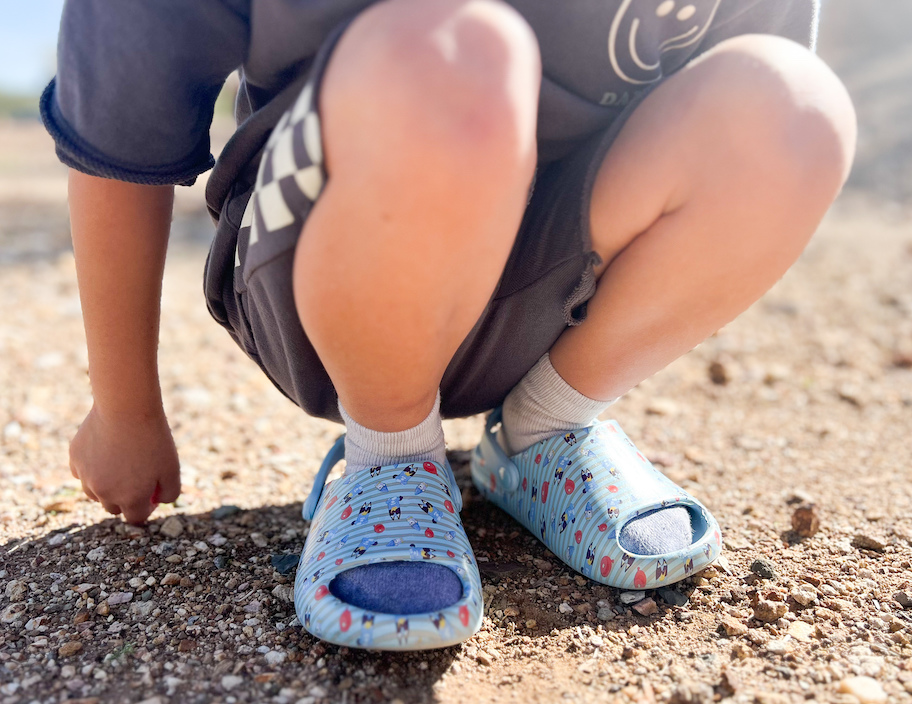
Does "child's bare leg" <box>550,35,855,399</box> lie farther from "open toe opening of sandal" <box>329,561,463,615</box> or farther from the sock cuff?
"open toe opening of sandal" <box>329,561,463,615</box>

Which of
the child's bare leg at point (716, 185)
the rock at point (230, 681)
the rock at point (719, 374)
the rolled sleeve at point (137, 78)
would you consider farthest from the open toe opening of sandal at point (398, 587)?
the rock at point (719, 374)

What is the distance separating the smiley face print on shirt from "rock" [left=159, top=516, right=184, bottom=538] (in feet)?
2.34

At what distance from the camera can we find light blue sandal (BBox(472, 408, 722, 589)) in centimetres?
80

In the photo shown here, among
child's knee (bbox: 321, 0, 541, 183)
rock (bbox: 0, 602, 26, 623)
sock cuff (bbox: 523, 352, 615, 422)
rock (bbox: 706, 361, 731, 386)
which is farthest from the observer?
rock (bbox: 706, 361, 731, 386)

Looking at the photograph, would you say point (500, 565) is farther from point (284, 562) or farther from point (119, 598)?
point (119, 598)

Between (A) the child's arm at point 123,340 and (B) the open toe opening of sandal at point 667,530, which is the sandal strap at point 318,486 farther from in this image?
(B) the open toe opening of sandal at point 667,530

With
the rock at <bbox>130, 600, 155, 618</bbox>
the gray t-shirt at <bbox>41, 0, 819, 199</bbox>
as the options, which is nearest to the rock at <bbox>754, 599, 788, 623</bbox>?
the gray t-shirt at <bbox>41, 0, 819, 199</bbox>

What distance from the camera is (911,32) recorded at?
5559 mm

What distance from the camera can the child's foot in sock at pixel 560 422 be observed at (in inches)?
31.9

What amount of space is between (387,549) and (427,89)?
15.7 inches

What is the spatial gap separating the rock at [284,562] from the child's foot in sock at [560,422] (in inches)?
11.3

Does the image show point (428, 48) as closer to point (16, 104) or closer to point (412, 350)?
point (412, 350)

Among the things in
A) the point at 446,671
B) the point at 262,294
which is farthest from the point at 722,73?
the point at 446,671

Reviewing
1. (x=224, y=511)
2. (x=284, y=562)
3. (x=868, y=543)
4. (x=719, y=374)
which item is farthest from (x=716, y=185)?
(x=719, y=374)
